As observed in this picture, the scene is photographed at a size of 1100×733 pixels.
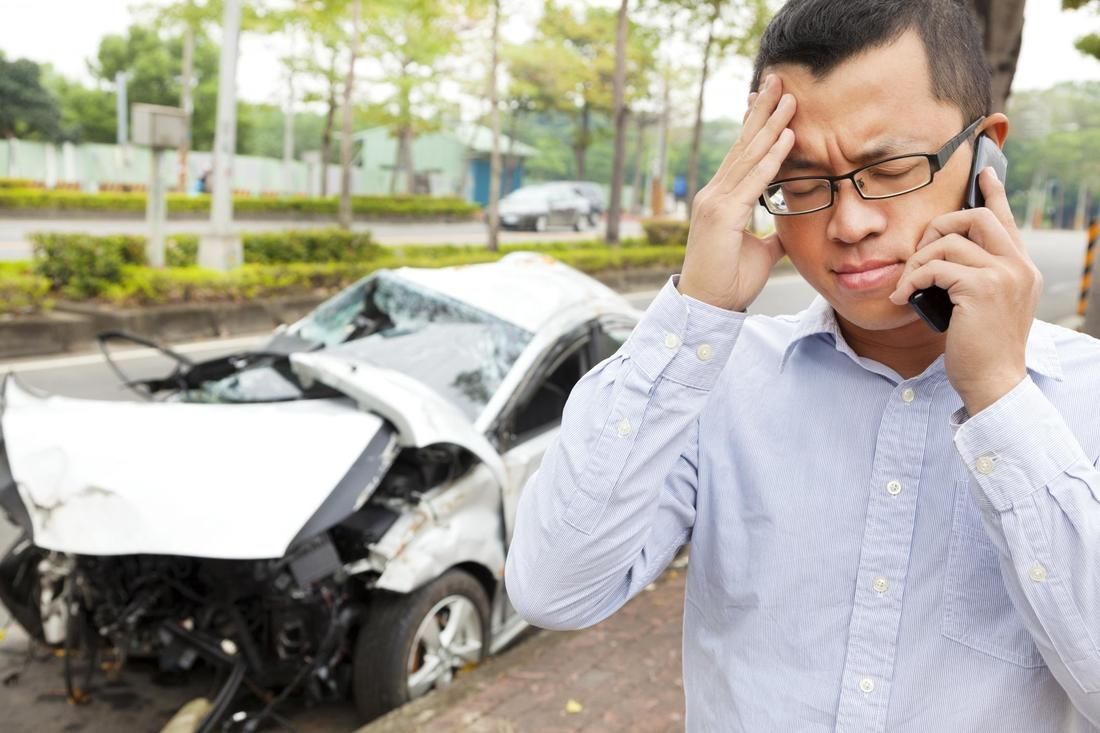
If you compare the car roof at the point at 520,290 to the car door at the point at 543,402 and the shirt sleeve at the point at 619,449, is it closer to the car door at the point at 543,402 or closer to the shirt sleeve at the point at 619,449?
the car door at the point at 543,402

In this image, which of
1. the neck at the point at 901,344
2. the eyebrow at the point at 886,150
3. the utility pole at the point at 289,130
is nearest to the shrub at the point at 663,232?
the utility pole at the point at 289,130

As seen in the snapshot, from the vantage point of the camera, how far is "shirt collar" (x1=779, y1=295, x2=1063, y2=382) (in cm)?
128

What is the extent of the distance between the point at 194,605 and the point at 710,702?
8.59 ft

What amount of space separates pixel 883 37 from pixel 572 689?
2.96 metres

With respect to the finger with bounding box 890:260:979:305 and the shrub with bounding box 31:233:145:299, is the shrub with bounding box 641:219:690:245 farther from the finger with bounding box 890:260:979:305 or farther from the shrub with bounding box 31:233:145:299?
the finger with bounding box 890:260:979:305

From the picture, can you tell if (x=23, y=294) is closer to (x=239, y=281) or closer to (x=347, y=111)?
(x=239, y=281)

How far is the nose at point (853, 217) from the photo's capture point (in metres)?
1.26

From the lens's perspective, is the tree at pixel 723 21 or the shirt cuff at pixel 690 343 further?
the tree at pixel 723 21

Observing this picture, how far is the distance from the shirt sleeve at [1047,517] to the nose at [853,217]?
0.83 ft

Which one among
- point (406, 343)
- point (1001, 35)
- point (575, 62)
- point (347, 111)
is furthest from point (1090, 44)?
point (575, 62)

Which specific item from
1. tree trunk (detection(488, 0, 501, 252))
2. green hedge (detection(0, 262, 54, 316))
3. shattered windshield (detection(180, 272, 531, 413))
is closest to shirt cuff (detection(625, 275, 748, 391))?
shattered windshield (detection(180, 272, 531, 413))

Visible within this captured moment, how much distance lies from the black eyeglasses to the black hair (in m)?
0.07

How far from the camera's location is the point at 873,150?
127cm

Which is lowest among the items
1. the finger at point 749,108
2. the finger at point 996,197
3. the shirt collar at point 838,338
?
the shirt collar at point 838,338
